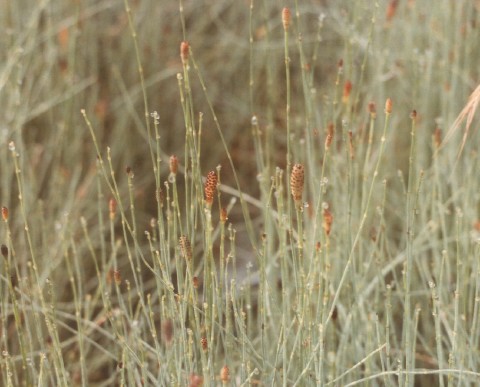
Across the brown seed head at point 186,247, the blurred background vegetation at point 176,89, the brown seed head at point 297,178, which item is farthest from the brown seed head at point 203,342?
the blurred background vegetation at point 176,89

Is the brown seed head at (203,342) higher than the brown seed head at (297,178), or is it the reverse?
the brown seed head at (297,178)

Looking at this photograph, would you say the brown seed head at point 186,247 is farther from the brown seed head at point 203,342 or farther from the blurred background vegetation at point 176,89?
the blurred background vegetation at point 176,89

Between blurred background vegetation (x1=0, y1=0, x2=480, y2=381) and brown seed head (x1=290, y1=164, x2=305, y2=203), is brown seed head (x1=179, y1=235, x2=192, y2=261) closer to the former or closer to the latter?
brown seed head (x1=290, y1=164, x2=305, y2=203)

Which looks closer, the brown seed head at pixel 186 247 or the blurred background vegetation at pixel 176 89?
the brown seed head at pixel 186 247

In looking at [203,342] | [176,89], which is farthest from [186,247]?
[176,89]

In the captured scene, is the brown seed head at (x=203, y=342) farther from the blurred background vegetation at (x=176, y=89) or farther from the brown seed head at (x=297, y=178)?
the blurred background vegetation at (x=176, y=89)

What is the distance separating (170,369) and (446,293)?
2.28 ft

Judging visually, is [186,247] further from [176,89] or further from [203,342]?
[176,89]

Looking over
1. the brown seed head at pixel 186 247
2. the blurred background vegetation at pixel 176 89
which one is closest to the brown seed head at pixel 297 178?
the brown seed head at pixel 186 247

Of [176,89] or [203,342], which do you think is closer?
[203,342]

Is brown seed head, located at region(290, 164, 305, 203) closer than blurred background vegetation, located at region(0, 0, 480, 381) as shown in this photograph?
Yes

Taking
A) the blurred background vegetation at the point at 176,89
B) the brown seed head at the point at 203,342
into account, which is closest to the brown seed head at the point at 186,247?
the brown seed head at the point at 203,342

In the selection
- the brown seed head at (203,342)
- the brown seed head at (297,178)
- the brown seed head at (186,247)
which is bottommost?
the brown seed head at (203,342)

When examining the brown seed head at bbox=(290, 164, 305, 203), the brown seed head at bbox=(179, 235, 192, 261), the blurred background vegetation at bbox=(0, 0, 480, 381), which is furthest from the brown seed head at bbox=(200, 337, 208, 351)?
the blurred background vegetation at bbox=(0, 0, 480, 381)
